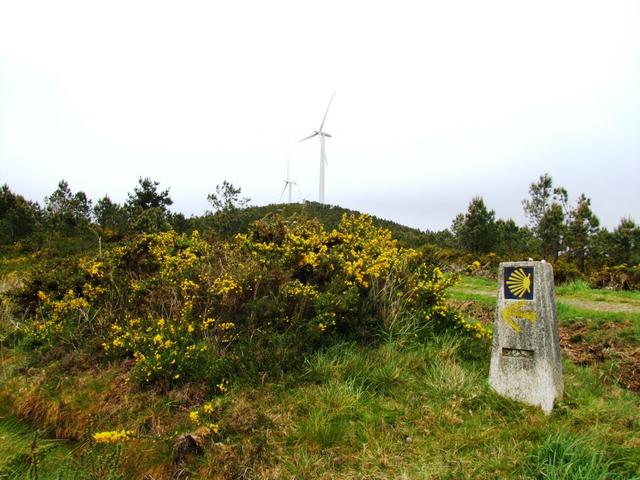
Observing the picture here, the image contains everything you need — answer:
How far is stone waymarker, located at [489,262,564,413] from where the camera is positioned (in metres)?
3.41

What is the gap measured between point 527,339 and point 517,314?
212 millimetres

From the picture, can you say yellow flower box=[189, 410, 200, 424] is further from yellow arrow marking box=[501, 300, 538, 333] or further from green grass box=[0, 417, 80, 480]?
yellow arrow marking box=[501, 300, 538, 333]

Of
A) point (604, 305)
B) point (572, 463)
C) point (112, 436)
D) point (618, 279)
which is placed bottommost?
point (112, 436)

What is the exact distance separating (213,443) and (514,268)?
277cm

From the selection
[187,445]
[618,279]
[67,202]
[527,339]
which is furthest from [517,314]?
[67,202]

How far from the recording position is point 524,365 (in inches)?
137

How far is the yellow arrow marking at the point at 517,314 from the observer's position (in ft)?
11.5

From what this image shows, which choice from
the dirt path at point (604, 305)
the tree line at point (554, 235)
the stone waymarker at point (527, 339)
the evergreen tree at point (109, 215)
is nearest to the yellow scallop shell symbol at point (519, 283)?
the stone waymarker at point (527, 339)

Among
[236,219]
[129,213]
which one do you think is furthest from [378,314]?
[129,213]

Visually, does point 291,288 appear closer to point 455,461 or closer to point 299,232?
point 299,232

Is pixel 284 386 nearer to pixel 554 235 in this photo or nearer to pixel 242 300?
pixel 242 300

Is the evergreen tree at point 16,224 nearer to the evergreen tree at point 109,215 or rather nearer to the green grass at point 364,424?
the evergreen tree at point 109,215

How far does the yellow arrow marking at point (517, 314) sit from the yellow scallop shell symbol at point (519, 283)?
3.3 inches

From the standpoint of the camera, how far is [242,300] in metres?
4.57
